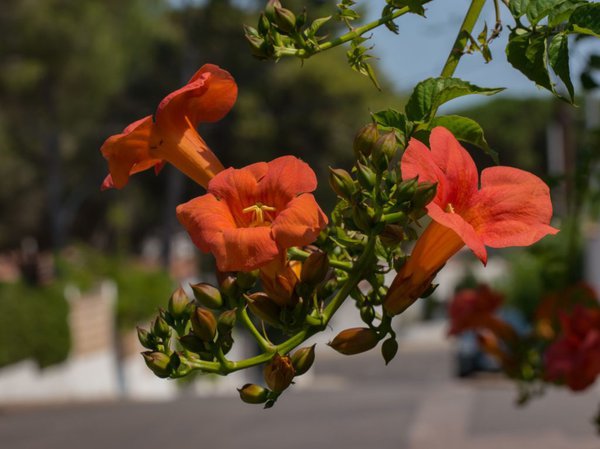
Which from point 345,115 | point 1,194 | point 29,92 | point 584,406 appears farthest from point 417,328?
point 584,406

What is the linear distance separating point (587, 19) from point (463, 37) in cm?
8

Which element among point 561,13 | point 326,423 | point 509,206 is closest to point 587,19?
point 561,13

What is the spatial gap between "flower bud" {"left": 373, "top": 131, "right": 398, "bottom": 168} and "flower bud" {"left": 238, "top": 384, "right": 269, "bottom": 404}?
0.53ft

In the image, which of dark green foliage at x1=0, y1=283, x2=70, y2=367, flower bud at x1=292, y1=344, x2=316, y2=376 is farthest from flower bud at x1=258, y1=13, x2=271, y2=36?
dark green foliage at x1=0, y1=283, x2=70, y2=367

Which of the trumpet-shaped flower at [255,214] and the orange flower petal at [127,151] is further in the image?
the orange flower petal at [127,151]

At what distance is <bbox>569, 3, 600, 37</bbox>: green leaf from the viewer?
62cm

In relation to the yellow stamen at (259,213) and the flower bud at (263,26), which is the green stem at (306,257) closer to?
the yellow stamen at (259,213)

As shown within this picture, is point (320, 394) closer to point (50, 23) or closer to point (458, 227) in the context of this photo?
point (50, 23)

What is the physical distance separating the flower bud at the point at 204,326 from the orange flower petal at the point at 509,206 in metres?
0.17

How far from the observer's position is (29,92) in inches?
738

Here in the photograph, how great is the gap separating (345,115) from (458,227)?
23.2m

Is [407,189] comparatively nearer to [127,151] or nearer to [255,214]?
[255,214]

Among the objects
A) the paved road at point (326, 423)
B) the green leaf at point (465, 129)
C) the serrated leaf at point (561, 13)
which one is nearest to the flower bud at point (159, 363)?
the green leaf at point (465, 129)

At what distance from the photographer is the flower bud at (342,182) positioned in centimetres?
60
